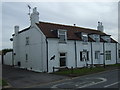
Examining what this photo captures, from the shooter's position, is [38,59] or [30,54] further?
[30,54]

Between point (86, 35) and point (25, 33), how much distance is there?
997cm

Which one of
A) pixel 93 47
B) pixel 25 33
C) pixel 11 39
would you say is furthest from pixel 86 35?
pixel 11 39

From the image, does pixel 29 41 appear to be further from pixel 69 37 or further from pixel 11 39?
pixel 11 39

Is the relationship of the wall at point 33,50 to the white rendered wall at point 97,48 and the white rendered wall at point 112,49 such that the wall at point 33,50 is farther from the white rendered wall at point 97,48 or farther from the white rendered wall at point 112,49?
the white rendered wall at point 112,49

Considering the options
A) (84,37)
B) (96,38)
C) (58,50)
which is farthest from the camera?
(96,38)

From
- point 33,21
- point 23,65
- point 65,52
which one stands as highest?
point 33,21

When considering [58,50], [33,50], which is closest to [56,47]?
[58,50]

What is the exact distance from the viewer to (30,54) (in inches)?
1144

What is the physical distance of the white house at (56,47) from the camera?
1002 inches

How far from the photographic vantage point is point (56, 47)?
2584cm

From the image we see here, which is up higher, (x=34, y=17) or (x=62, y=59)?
(x=34, y=17)

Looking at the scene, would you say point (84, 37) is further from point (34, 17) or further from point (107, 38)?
point (34, 17)

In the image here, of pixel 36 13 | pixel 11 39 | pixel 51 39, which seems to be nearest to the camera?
pixel 51 39

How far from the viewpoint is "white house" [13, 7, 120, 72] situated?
83.5 feet
